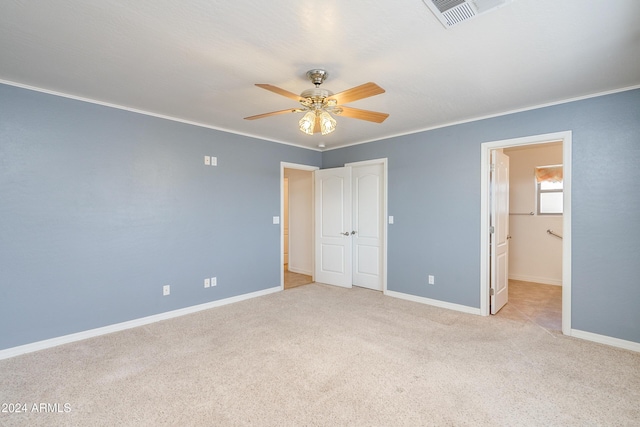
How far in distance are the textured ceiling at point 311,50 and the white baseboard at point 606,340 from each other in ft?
7.93

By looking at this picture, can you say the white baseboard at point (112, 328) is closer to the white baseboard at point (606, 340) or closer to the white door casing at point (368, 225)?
the white door casing at point (368, 225)

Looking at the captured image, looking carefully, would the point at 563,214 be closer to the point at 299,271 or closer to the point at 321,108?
the point at 321,108

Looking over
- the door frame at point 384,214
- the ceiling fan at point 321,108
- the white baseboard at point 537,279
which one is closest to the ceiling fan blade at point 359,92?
the ceiling fan at point 321,108

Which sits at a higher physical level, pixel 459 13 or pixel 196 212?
pixel 459 13

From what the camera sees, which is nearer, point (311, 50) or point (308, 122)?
point (311, 50)

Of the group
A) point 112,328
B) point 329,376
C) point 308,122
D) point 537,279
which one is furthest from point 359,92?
point 537,279

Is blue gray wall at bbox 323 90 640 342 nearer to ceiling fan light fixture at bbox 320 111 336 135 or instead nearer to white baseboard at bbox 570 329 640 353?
white baseboard at bbox 570 329 640 353

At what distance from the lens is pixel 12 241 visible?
268 centimetres

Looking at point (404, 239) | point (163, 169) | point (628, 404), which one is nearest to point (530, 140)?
point (404, 239)

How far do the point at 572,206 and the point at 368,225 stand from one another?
8.74 ft

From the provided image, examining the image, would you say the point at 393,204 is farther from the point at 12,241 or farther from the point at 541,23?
the point at 12,241

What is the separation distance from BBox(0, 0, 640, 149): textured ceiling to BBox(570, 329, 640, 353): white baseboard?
242 centimetres

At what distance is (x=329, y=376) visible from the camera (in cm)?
235

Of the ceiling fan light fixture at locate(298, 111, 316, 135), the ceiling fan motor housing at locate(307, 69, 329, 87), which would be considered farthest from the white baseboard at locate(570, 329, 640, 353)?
the ceiling fan motor housing at locate(307, 69, 329, 87)
